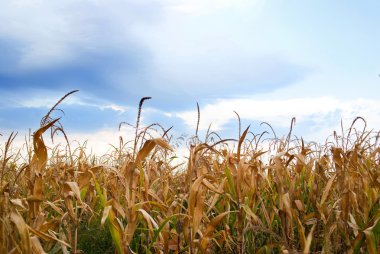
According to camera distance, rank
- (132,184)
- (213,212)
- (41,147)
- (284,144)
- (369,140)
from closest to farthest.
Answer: (41,147)
(132,184)
(213,212)
(369,140)
(284,144)

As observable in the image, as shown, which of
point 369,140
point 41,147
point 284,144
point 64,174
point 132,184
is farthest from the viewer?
point 284,144

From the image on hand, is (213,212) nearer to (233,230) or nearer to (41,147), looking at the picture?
(233,230)

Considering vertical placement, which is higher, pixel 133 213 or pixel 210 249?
pixel 133 213

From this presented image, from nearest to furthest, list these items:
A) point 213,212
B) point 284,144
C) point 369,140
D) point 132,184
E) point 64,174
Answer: point 132,184
point 213,212
point 64,174
point 369,140
point 284,144

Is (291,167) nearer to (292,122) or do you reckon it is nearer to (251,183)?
(292,122)

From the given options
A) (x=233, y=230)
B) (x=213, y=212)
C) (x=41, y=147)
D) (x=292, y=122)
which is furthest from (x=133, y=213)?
(x=292, y=122)

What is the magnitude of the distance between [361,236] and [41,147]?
1867mm

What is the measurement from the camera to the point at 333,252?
9.71 feet

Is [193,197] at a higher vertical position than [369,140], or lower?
lower

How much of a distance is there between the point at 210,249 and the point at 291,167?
2325mm

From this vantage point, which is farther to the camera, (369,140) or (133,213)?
(369,140)

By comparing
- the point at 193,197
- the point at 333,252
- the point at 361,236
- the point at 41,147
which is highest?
the point at 41,147

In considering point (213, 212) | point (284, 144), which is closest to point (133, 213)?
point (213, 212)

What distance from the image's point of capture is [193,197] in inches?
101
